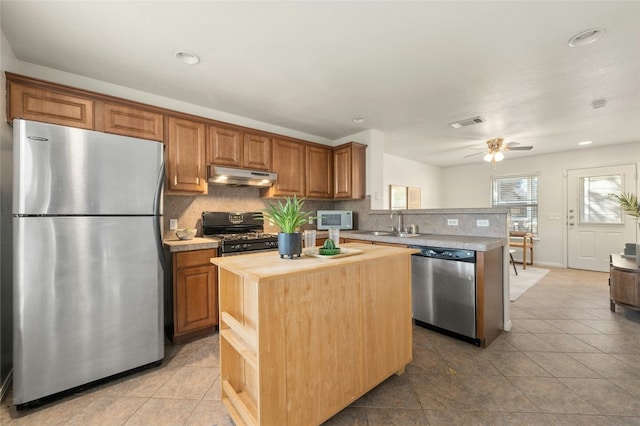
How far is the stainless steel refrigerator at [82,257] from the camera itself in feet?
5.31

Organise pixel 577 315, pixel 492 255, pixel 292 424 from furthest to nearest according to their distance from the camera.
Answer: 1. pixel 577 315
2. pixel 492 255
3. pixel 292 424

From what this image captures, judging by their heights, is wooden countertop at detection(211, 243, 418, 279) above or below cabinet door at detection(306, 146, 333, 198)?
below

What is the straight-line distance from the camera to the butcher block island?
4.04 ft

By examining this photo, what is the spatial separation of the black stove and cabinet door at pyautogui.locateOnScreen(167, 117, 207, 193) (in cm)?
48

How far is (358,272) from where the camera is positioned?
158 cm

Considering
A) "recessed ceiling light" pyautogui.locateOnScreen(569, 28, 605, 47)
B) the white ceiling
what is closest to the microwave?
the white ceiling

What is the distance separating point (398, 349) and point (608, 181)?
6056 millimetres

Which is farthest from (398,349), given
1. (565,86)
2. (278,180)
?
(565,86)

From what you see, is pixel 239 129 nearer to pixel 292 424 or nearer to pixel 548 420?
pixel 292 424

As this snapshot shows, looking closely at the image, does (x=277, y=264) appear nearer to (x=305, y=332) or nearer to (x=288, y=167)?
(x=305, y=332)

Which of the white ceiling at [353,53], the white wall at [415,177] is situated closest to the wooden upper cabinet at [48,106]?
the white ceiling at [353,53]

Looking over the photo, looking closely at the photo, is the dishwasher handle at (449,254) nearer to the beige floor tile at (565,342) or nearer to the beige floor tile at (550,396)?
the beige floor tile at (550,396)

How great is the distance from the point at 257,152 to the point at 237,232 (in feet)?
3.40

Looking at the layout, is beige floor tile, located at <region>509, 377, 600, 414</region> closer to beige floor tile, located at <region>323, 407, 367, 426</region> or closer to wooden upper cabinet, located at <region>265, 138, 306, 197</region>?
beige floor tile, located at <region>323, 407, 367, 426</region>
